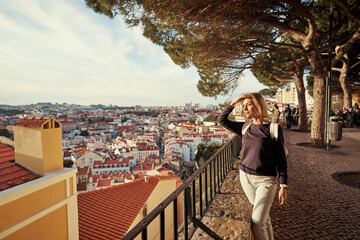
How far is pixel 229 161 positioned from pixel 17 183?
4.21 m

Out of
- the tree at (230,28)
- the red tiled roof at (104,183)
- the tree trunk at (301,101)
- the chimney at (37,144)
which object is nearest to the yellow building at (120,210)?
the chimney at (37,144)

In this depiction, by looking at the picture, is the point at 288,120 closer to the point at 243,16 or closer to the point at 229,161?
the point at 243,16

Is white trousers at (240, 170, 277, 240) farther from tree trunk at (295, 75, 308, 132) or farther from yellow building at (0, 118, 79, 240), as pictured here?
tree trunk at (295, 75, 308, 132)

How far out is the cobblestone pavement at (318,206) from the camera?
2.59m

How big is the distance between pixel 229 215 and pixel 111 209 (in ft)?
21.5

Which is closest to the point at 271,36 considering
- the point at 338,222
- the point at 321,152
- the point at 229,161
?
the point at 321,152

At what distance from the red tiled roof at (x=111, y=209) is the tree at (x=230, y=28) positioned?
20.7 ft

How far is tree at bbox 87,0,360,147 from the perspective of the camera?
5070 mm

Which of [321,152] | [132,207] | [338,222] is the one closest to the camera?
[338,222]

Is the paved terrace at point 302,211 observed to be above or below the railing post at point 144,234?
below

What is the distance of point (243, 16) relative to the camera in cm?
570

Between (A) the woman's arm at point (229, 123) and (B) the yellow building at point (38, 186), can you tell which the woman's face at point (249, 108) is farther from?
(B) the yellow building at point (38, 186)

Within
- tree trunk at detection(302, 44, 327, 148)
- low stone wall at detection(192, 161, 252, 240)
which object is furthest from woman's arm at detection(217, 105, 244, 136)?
tree trunk at detection(302, 44, 327, 148)

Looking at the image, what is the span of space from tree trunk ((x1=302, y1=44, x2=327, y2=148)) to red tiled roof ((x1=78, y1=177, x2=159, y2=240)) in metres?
7.07
